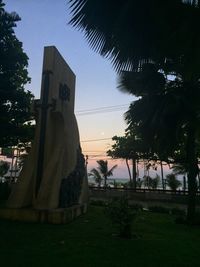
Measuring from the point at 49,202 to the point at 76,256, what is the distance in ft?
19.1

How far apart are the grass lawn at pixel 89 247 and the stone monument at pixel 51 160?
5.19 feet

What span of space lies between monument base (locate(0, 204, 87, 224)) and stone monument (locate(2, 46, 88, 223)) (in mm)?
35

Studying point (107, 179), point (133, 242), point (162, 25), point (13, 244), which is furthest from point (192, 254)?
point (107, 179)

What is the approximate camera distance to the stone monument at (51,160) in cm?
1340

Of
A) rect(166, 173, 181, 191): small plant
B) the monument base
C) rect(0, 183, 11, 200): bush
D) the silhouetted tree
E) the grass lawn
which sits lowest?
the grass lawn

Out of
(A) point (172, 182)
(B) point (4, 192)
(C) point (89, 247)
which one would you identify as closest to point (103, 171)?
(A) point (172, 182)

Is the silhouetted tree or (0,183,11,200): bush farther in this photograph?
(0,183,11,200): bush

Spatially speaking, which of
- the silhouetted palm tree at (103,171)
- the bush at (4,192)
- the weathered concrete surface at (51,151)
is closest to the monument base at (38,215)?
the weathered concrete surface at (51,151)

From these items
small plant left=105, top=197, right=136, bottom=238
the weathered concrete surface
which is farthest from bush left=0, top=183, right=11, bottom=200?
small plant left=105, top=197, right=136, bottom=238

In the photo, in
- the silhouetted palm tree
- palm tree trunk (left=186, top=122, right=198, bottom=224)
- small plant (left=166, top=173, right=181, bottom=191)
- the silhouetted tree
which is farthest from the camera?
the silhouetted palm tree

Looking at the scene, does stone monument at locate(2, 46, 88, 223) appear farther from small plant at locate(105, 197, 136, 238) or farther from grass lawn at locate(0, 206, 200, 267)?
small plant at locate(105, 197, 136, 238)

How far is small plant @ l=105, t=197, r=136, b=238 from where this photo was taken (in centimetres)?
981

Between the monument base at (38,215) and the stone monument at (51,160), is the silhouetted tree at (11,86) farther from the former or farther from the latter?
the monument base at (38,215)

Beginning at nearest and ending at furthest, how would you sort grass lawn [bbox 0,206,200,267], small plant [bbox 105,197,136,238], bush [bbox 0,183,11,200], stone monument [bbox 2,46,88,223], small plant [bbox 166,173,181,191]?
grass lawn [bbox 0,206,200,267], small plant [bbox 105,197,136,238], stone monument [bbox 2,46,88,223], bush [bbox 0,183,11,200], small plant [bbox 166,173,181,191]
